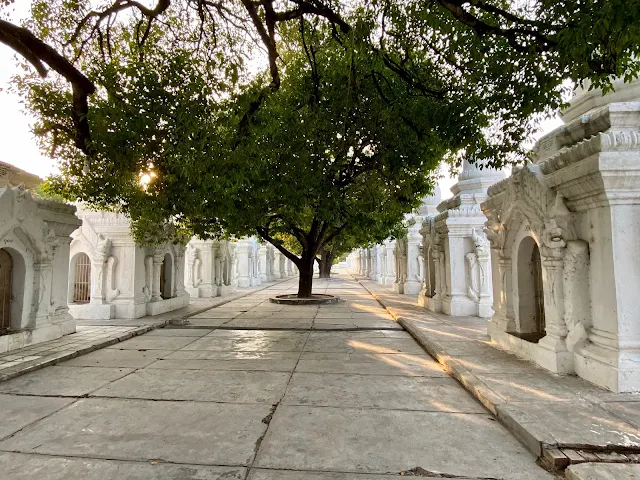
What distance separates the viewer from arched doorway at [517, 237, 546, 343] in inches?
224

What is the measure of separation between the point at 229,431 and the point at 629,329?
4.19 metres

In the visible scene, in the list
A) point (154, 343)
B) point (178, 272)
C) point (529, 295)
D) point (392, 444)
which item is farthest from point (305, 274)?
point (392, 444)

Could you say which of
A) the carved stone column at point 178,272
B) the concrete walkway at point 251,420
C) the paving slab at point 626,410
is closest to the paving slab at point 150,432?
the concrete walkway at point 251,420

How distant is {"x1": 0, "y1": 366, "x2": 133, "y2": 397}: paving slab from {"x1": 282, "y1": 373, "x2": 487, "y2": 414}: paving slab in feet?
7.93

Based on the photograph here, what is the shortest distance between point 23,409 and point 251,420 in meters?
2.40

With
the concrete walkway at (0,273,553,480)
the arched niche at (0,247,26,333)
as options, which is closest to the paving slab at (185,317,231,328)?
the concrete walkway at (0,273,553,480)

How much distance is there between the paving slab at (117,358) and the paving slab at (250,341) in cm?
63

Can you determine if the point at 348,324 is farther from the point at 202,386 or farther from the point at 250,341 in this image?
the point at 202,386

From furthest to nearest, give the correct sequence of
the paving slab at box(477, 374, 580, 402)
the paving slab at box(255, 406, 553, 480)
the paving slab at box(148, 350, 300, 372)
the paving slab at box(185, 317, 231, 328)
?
the paving slab at box(185, 317, 231, 328) < the paving slab at box(148, 350, 300, 372) < the paving slab at box(477, 374, 580, 402) < the paving slab at box(255, 406, 553, 480)

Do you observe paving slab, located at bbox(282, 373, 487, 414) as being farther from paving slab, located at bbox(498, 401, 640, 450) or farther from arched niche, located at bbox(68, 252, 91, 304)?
arched niche, located at bbox(68, 252, 91, 304)

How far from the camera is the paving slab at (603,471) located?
2327mm

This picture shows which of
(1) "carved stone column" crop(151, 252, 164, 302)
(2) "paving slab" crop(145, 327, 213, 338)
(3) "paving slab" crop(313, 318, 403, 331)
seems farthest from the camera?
(1) "carved stone column" crop(151, 252, 164, 302)

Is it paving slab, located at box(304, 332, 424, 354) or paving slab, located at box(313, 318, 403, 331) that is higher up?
paving slab, located at box(313, 318, 403, 331)

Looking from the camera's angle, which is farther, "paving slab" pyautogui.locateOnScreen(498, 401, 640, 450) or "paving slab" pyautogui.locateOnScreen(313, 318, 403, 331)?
"paving slab" pyautogui.locateOnScreen(313, 318, 403, 331)
